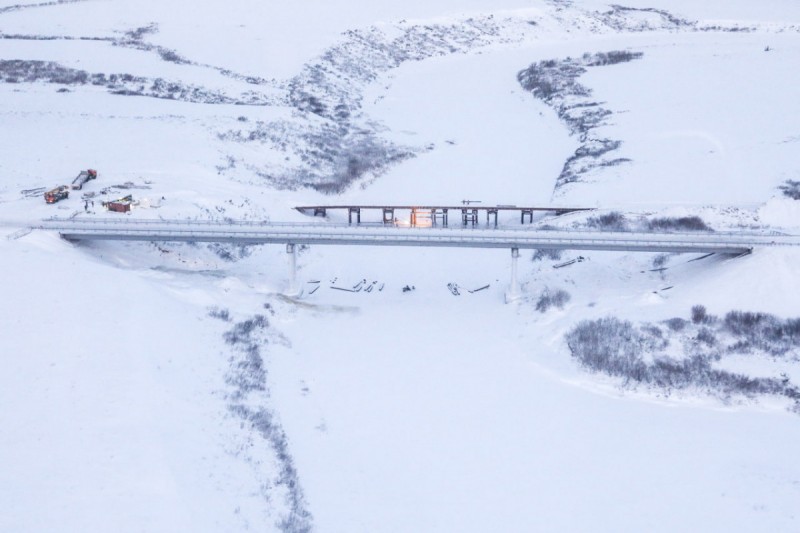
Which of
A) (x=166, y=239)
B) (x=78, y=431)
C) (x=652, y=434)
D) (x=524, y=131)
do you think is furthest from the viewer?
(x=524, y=131)

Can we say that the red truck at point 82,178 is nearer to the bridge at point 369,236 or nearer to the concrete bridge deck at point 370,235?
the bridge at point 369,236

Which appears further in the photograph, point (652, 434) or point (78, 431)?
point (652, 434)

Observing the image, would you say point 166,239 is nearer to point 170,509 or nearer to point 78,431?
point 78,431

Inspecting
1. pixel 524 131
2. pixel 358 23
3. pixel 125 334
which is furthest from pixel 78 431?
pixel 358 23

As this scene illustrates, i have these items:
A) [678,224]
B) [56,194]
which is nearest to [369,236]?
[678,224]

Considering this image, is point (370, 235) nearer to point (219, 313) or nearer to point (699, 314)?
point (219, 313)

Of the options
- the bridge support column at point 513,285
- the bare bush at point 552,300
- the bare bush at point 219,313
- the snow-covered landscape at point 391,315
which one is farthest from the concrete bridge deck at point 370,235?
the bare bush at point 219,313
